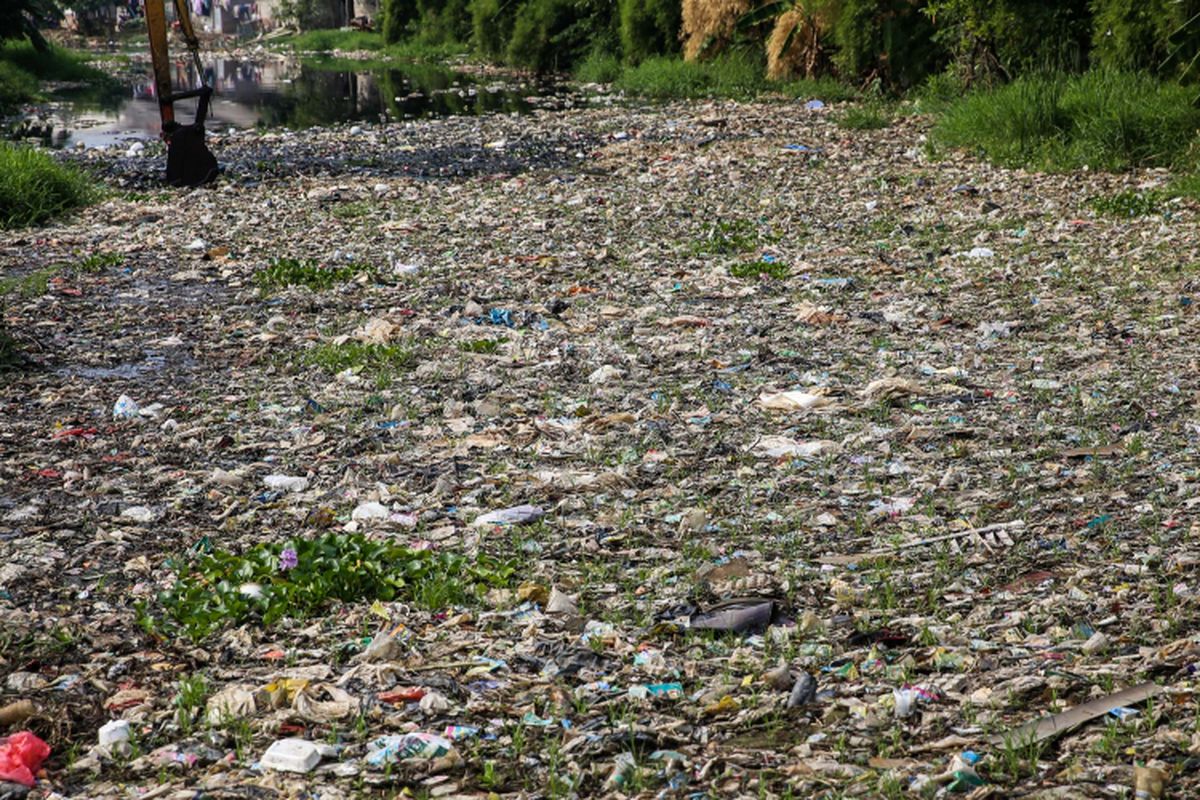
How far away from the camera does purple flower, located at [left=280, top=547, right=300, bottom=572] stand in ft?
14.0

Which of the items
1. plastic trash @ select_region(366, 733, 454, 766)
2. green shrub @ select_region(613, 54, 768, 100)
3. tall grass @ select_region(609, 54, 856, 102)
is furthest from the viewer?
green shrub @ select_region(613, 54, 768, 100)

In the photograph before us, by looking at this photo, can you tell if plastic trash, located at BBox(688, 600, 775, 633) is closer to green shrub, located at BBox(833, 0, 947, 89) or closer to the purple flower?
the purple flower

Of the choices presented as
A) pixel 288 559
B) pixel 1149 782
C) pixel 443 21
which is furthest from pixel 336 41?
pixel 1149 782

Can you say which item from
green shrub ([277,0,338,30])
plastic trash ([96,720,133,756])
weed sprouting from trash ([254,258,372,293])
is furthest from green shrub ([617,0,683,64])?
green shrub ([277,0,338,30])

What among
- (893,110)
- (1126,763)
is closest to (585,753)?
(1126,763)

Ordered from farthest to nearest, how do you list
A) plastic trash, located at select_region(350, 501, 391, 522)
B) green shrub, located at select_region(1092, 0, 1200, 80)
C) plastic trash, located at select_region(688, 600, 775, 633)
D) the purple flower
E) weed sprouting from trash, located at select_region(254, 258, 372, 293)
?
green shrub, located at select_region(1092, 0, 1200, 80) < weed sprouting from trash, located at select_region(254, 258, 372, 293) < plastic trash, located at select_region(350, 501, 391, 522) < the purple flower < plastic trash, located at select_region(688, 600, 775, 633)

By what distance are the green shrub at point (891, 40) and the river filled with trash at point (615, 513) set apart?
9.47 meters

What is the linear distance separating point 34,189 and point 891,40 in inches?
471

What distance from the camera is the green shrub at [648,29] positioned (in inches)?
1093

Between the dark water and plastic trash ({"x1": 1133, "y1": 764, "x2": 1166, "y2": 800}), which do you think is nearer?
plastic trash ({"x1": 1133, "y1": 764, "x2": 1166, "y2": 800})

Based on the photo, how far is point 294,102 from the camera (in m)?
27.7

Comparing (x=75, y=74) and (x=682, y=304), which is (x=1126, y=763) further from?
(x=75, y=74)

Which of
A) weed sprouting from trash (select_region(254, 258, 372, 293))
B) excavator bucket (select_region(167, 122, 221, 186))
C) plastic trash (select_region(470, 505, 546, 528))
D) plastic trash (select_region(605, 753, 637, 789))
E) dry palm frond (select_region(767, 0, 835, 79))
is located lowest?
plastic trash (select_region(605, 753, 637, 789))

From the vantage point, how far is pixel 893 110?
17750mm
